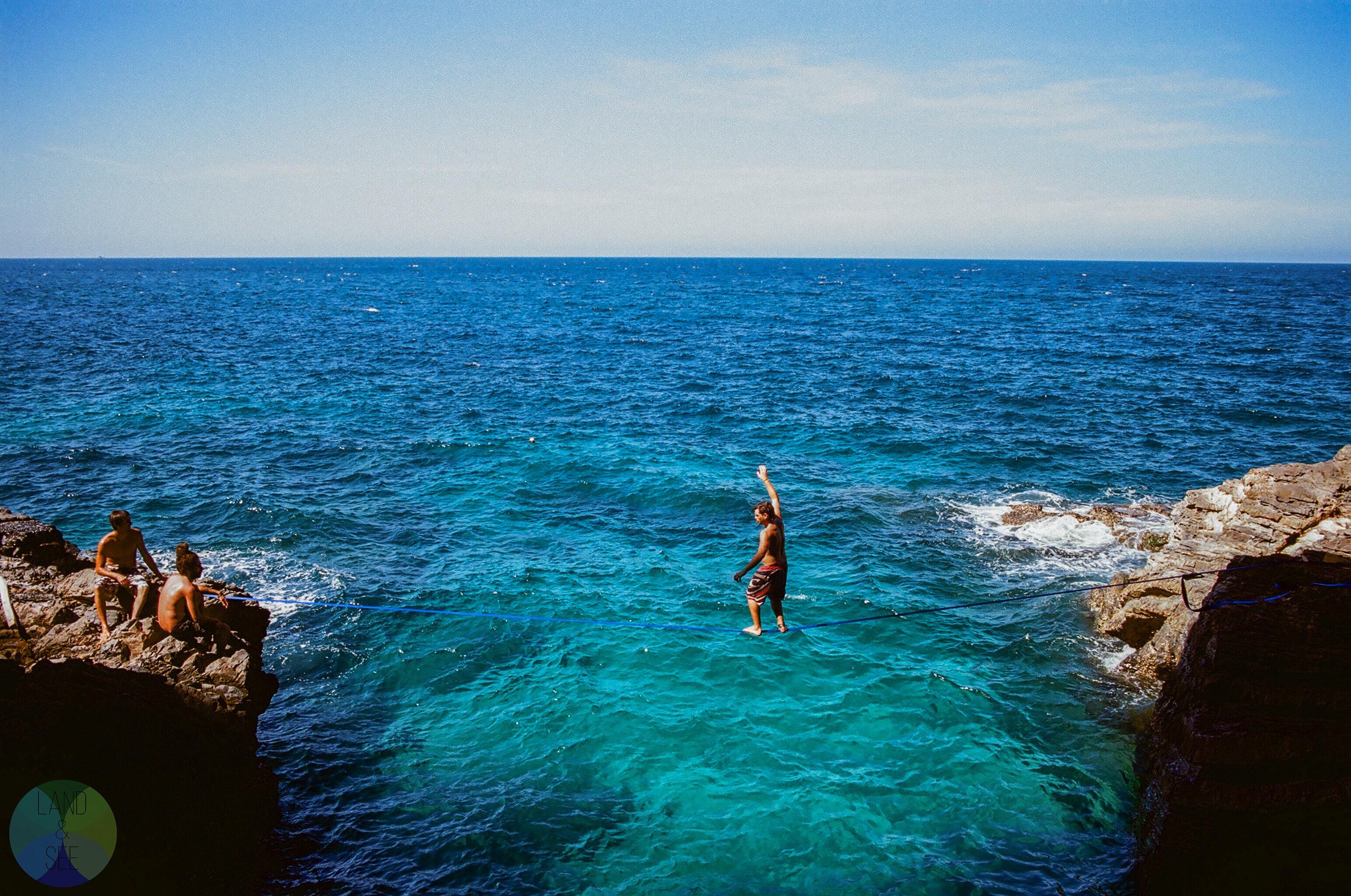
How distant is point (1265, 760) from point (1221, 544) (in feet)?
29.6

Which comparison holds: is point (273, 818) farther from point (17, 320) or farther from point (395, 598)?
point (17, 320)

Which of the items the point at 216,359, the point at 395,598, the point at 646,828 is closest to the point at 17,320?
the point at 216,359

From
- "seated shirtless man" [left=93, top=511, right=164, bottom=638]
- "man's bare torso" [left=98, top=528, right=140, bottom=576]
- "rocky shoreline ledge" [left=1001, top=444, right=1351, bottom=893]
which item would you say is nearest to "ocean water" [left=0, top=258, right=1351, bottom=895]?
"rocky shoreline ledge" [left=1001, top=444, right=1351, bottom=893]

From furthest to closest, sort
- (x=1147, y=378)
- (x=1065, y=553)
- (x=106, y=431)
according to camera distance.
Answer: (x=1147, y=378) → (x=106, y=431) → (x=1065, y=553)

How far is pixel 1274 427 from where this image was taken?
113 ft

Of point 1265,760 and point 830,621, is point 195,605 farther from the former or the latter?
point 1265,760

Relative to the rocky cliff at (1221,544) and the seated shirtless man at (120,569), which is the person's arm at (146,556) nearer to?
the seated shirtless man at (120,569)

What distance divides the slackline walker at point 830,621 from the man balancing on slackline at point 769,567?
0.80 meters

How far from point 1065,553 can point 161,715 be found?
2265cm

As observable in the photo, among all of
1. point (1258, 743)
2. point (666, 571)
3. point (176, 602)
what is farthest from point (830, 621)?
point (176, 602)

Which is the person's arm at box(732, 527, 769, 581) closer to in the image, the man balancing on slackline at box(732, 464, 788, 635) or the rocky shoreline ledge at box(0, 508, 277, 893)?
the man balancing on slackline at box(732, 464, 788, 635)

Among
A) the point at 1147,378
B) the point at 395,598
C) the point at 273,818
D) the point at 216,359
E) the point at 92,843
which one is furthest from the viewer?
the point at 216,359

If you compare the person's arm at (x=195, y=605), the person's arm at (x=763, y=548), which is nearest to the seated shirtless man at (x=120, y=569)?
the person's arm at (x=195, y=605)

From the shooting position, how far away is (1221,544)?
1783 cm
